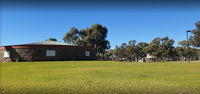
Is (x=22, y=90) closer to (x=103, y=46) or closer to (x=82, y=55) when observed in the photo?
(x=82, y=55)

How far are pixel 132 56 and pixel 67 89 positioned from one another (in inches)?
2534

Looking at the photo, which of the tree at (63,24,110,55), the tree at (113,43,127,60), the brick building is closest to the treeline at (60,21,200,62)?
the tree at (63,24,110,55)

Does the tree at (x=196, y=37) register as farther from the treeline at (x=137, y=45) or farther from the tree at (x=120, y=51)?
the tree at (x=120, y=51)

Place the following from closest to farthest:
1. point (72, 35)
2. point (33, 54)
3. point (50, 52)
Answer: point (33, 54) < point (50, 52) < point (72, 35)

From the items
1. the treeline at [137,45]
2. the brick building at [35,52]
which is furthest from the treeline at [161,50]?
the brick building at [35,52]

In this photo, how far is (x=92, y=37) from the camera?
201 ft

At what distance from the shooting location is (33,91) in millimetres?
6895

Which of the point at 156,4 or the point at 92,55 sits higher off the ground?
the point at 156,4

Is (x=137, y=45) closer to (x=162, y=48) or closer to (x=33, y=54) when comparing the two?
(x=162, y=48)

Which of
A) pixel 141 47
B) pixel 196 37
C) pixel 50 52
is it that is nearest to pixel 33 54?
pixel 50 52

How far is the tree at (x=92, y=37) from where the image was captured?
2395 inches

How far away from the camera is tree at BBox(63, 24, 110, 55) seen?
2395 inches

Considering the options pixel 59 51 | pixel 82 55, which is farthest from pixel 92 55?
pixel 59 51

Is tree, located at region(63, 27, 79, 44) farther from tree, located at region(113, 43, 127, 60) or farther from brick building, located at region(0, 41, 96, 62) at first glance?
brick building, located at region(0, 41, 96, 62)
